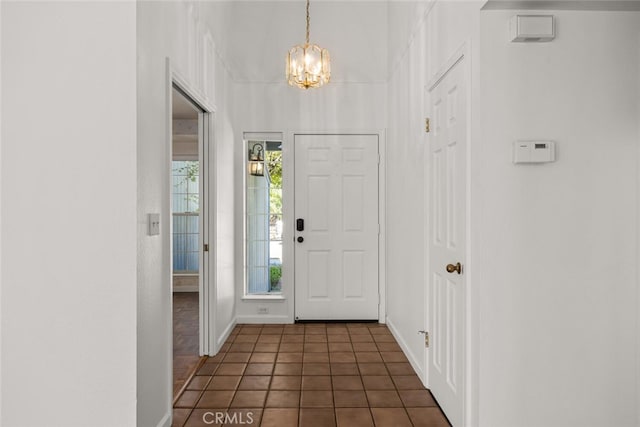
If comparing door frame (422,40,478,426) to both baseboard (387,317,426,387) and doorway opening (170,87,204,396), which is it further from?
doorway opening (170,87,204,396)

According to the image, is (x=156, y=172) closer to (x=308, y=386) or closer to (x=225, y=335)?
(x=308, y=386)

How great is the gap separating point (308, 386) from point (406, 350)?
3.07ft

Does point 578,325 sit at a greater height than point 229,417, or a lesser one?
greater

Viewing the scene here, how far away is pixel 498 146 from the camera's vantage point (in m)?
1.80

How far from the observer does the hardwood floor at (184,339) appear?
9.70 feet

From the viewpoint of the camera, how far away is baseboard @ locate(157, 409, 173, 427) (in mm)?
2148

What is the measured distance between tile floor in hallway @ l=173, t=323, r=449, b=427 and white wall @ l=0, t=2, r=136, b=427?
7.10 ft

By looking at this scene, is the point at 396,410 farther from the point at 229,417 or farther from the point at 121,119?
the point at 121,119

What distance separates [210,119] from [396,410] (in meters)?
2.42

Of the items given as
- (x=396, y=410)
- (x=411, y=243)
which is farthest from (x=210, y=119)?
(x=396, y=410)

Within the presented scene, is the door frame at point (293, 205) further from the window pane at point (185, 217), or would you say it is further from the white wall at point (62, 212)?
the white wall at point (62, 212)

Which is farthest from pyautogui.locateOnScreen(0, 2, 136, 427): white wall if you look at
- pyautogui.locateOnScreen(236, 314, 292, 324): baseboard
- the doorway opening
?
the doorway opening

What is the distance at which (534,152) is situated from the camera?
1.77m

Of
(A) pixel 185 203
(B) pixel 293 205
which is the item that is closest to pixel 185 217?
(A) pixel 185 203
